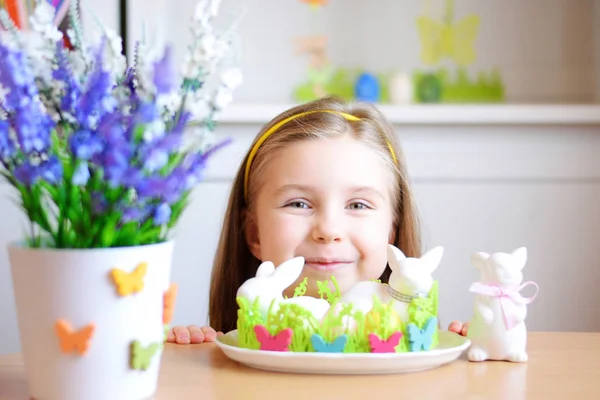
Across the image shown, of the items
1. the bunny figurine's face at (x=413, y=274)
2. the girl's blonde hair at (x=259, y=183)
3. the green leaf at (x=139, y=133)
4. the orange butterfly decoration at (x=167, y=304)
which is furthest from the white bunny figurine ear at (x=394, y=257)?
the girl's blonde hair at (x=259, y=183)

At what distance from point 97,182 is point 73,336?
0.48 feet

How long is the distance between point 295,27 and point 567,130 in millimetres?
881

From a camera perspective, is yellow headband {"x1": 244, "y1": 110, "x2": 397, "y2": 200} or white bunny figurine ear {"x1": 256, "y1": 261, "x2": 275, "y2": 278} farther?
yellow headband {"x1": 244, "y1": 110, "x2": 397, "y2": 200}

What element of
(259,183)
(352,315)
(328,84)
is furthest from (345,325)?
(328,84)

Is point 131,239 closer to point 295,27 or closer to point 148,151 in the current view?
point 148,151

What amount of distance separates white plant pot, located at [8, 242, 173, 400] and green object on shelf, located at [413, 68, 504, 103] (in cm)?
190

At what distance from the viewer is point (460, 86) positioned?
2600mm

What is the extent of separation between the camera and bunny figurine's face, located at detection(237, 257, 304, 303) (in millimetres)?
961

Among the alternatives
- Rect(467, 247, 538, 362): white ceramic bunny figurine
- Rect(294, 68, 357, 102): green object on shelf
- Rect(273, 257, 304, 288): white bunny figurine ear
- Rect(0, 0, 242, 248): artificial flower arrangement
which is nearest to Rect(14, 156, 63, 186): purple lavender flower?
Rect(0, 0, 242, 248): artificial flower arrangement

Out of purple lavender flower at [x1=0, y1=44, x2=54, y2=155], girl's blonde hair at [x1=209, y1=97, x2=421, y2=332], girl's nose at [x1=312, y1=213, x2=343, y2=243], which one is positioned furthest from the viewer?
girl's blonde hair at [x1=209, y1=97, x2=421, y2=332]

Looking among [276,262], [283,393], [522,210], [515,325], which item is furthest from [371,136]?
[522,210]

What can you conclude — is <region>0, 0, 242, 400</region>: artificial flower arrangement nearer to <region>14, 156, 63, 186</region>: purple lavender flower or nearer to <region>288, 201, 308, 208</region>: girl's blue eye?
<region>14, 156, 63, 186</region>: purple lavender flower

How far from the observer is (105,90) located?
686 millimetres

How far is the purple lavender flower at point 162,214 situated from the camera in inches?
28.9
